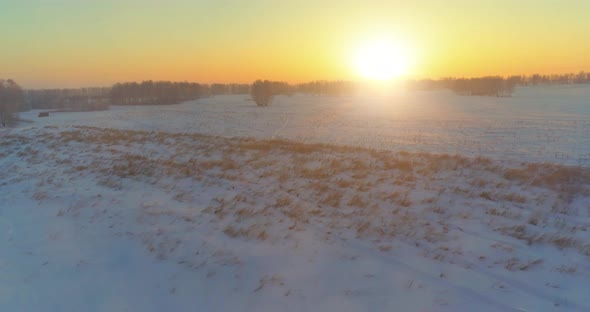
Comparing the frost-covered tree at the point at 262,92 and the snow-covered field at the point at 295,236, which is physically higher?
the frost-covered tree at the point at 262,92

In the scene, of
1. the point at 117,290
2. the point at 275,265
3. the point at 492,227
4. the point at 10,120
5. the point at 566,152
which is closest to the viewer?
the point at 117,290

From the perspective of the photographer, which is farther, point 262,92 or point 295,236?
point 262,92

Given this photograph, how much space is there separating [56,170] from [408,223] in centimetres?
1246

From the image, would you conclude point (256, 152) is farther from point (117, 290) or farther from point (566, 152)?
point (566, 152)

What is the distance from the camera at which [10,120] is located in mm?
55406

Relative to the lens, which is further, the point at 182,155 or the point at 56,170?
the point at 182,155

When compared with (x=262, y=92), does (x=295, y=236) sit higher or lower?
lower

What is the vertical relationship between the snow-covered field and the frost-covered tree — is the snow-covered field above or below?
below

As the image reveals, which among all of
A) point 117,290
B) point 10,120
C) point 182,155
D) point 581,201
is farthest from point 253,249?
point 10,120

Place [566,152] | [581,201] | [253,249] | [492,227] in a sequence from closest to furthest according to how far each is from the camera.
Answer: [253,249], [492,227], [581,201], [566,152]

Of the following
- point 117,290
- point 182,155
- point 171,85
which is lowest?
point 117,290

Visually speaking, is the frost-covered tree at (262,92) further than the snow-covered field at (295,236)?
Yes

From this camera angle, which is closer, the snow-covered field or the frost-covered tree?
the snow-covered field

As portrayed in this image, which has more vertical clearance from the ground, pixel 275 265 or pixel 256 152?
pixel 256 152
